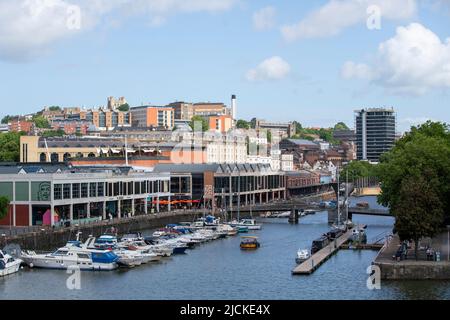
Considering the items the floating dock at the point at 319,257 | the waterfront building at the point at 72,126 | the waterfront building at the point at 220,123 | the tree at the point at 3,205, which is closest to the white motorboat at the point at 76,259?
the floating dock at the point at 319,257

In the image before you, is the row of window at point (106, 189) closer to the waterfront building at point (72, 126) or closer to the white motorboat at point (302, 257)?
the white motorboat at point (302, 257)

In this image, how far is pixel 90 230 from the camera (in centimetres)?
5903

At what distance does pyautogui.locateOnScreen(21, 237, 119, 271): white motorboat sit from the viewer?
139 feet

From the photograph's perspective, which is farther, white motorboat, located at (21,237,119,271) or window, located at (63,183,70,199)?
window, located at (63,183,70,199)

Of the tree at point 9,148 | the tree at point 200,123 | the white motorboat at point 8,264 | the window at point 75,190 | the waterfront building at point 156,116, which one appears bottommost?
the white motorboat at point 8,264

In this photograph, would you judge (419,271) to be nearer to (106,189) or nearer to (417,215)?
(417,215)

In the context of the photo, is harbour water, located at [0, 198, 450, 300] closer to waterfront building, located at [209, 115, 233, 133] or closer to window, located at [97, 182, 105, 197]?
window, located at [97, 182, 105, 197]

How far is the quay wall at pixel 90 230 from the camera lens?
1981 inches

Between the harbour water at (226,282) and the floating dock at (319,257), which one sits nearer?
the harbour water at (226,282)

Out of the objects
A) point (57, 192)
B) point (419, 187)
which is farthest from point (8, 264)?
point (57, 192)

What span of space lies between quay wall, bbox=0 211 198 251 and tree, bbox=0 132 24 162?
1792 inches

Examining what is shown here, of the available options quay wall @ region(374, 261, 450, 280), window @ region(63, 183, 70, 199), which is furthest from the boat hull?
window @ region(63, 183, 70, 199)

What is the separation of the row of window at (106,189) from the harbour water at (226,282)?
50.3 ft

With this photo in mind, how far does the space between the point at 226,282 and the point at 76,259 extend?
897 cm
